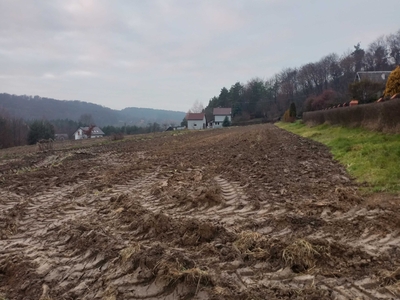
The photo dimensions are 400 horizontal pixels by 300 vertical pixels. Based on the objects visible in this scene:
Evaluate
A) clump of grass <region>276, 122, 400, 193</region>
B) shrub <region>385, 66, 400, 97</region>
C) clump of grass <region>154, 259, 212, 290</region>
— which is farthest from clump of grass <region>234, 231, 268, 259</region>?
shrub <region>385, 66, 400, 97</region>

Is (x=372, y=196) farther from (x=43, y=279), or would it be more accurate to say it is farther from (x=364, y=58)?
(x=364, y=58)

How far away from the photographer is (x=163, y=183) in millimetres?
7875

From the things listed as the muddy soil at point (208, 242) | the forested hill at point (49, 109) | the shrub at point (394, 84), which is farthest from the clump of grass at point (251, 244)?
the forested hill at point (49, 109)

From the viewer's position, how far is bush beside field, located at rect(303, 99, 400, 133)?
10.3 m

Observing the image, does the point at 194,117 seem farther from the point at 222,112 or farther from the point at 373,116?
the point at 373,116

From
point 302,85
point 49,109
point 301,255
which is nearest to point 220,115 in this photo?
point 302,85

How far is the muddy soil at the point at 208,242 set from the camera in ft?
9.74

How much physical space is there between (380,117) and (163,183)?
8.54 m

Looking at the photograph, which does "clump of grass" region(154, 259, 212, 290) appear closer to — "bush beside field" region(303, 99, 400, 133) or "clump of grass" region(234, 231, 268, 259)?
"clump of grass" region(234, 231, 268, 259)

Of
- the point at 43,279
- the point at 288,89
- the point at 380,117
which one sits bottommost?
the point at 43,279

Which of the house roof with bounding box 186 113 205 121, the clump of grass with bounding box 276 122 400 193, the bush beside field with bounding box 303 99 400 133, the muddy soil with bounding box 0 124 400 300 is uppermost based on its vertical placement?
the house roof with bounding box 186 113 205 121

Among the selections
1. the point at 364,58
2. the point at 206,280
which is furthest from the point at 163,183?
the point at 364,58

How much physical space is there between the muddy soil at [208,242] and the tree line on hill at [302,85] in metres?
43.6

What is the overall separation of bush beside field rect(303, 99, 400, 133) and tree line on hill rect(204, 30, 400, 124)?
3062cm
